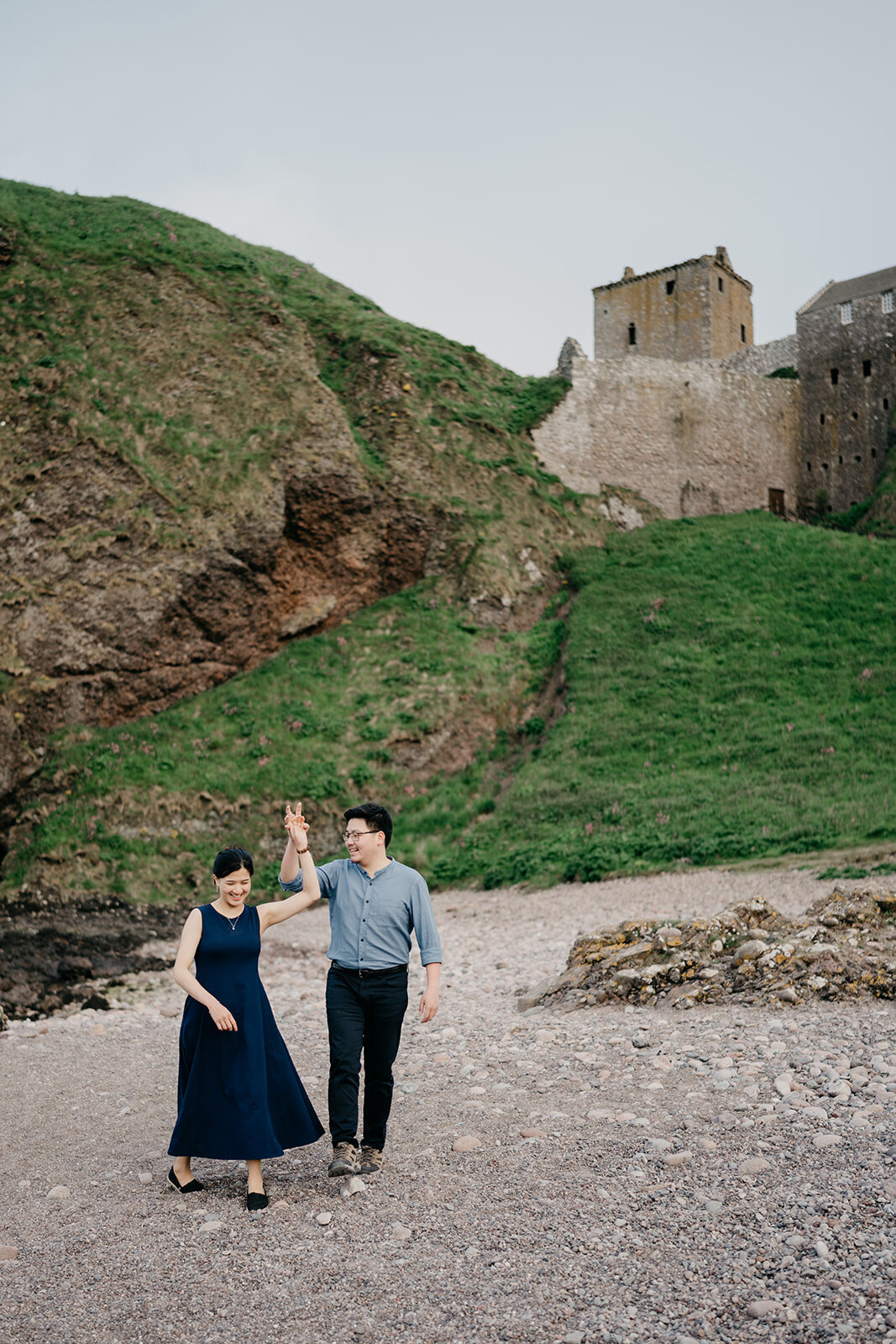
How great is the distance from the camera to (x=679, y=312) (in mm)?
48500

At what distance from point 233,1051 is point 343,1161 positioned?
0.85m

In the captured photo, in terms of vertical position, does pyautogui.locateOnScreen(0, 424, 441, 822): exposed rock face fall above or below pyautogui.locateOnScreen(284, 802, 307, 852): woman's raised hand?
above

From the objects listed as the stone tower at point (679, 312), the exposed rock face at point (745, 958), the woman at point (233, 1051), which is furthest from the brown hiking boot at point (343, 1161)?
the stone tower at point (679, 312)

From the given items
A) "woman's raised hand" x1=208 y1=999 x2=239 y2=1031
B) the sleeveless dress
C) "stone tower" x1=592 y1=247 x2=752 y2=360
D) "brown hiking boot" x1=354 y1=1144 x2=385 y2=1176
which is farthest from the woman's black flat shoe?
"stone tower" x1=592 y1=247 x2=752 y2=360

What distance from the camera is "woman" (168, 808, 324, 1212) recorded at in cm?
500

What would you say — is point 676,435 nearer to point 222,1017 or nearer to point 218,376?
point 218,376

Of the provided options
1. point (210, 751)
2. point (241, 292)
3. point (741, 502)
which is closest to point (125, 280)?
point (241, 292)

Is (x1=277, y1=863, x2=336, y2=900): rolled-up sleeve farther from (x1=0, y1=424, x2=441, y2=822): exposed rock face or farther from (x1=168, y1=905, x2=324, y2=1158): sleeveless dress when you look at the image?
(x1=0, y1=424, x2=441, y2=822): exposed rock face

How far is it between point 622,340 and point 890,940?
46969mm

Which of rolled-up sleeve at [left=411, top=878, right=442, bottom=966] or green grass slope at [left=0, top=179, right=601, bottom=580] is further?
green grass slope at [left=0, top=179, right=601, bottom=580]

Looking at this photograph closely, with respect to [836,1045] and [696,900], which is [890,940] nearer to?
[836,1045]

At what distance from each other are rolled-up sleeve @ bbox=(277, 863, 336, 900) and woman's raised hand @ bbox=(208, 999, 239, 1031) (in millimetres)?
762

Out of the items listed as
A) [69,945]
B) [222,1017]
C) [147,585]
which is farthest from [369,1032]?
[147,585]

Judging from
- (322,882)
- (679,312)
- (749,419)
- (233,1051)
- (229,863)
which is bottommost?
(233,1051)
